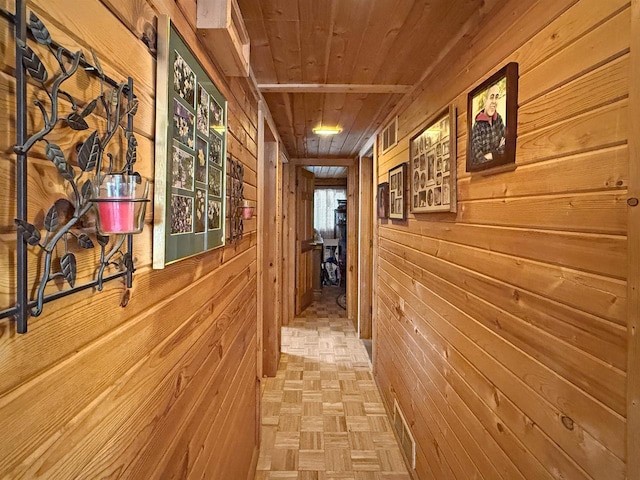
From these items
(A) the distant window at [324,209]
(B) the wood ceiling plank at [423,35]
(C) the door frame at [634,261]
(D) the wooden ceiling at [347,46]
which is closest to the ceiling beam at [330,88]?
(D) the wooden ceiling at [347,46]

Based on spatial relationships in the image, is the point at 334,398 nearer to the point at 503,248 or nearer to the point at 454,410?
the point at 454,410

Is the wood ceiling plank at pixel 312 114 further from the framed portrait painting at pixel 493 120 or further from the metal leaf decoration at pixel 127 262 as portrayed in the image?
the metal leaf decoration at pixel 127 262

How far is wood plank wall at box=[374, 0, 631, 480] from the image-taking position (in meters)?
0.72

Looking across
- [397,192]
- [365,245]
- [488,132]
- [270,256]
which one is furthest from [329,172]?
[488,132]

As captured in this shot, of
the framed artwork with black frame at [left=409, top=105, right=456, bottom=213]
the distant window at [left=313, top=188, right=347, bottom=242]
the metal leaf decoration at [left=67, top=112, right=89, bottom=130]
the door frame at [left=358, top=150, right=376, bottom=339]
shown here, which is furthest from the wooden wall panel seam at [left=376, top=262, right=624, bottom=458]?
the distant window at [left=313, top=188, right=347, bottom=242]

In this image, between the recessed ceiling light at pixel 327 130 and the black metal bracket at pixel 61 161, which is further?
the recessed ceiling light at pixel 327 130

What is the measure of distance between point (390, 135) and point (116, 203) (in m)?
2.45

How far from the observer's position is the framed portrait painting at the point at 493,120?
41.9 inches

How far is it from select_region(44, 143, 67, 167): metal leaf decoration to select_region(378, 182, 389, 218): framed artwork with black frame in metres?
2.44

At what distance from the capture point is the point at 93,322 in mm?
562

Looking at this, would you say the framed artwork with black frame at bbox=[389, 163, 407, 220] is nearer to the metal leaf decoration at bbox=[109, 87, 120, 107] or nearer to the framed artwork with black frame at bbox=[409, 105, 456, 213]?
the framed artwork with black frame at bbox=[409, 105, 456, 213]

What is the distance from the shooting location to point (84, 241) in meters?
0.51

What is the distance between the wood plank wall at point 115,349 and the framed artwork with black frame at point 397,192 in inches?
50.7

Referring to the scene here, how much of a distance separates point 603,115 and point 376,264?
2.56 meters
